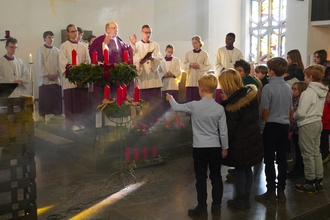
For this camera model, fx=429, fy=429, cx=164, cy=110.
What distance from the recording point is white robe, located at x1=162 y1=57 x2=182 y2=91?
9328mm

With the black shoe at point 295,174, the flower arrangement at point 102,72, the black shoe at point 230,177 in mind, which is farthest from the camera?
the flower arrangement at point 102,72

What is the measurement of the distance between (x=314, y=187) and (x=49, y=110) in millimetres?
5710

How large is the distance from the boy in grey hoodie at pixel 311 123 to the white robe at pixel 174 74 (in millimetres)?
4592

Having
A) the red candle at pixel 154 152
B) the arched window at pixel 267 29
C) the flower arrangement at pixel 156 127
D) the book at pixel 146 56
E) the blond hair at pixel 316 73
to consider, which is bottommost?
the red candle at pixel 154 152

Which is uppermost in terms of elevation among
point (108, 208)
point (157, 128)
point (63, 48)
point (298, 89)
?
point (63, 48)

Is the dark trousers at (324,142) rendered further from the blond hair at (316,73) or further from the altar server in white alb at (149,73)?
the altar server in white alb at (149,73)

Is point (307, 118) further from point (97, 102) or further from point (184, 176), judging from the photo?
point (97, 102)

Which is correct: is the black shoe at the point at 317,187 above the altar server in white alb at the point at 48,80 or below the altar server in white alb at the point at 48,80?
below

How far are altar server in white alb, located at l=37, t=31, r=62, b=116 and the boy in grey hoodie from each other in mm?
5459

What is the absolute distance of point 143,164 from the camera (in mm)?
6066

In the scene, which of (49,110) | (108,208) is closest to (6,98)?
(108,208)

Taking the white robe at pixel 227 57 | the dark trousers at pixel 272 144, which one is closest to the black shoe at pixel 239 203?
the dark trousers at pixel 272 144

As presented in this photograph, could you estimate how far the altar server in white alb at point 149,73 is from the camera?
7.86m

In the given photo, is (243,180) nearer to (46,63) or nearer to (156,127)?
(156,127)
